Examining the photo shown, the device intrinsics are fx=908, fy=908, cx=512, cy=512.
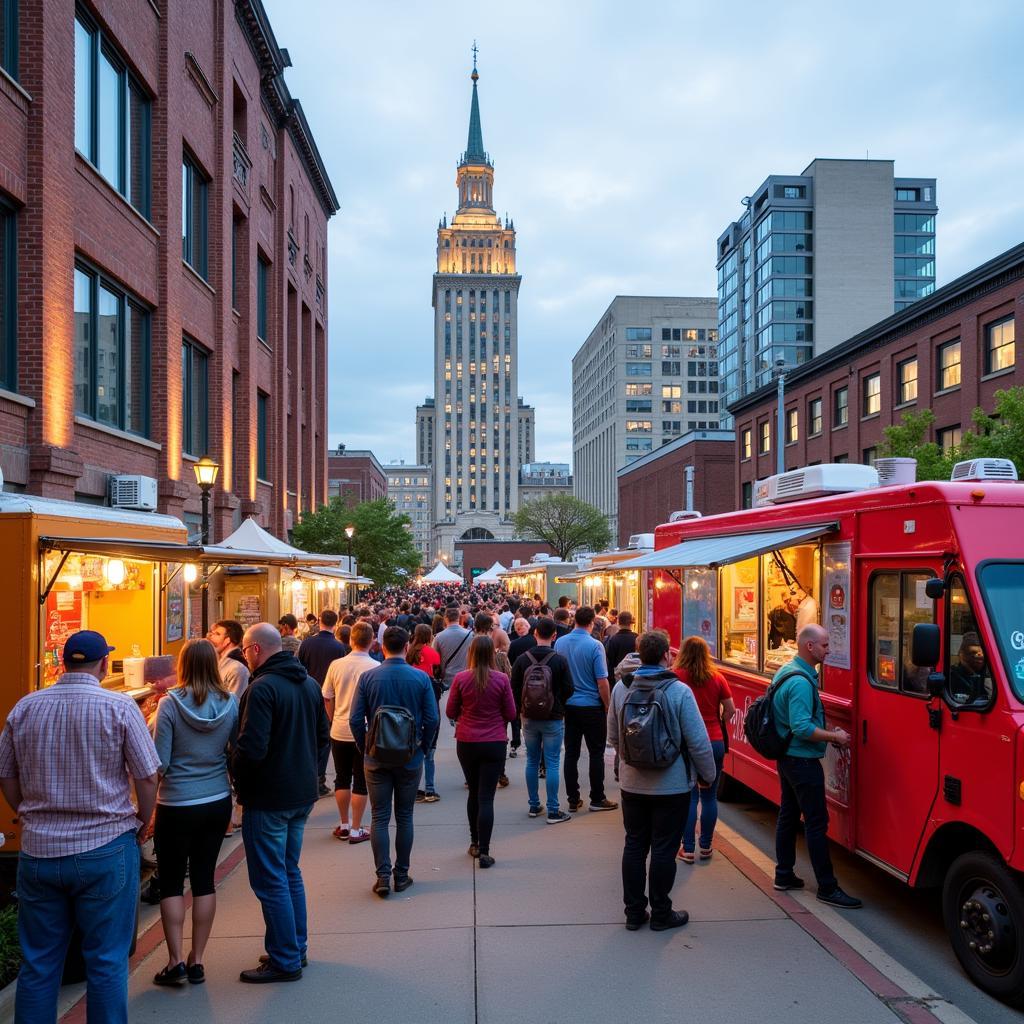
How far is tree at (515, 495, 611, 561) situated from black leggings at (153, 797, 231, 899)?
8207cm

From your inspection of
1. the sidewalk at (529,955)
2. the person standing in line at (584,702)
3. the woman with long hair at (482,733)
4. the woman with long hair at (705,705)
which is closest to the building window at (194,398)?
the person standing in line at (584,702)

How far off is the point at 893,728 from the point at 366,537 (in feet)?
94.7

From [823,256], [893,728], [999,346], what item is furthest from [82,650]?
[823,256]

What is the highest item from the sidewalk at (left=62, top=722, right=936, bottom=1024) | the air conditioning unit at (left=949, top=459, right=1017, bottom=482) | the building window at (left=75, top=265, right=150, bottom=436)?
the building window at (left=75, top=265, right=150, bottom=436)

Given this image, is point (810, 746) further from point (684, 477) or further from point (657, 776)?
point (684, 477)

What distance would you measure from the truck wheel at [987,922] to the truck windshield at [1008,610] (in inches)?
41.0

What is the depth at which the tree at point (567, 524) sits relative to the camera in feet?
289

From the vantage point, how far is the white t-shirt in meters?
8.41

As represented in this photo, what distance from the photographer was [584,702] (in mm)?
9469

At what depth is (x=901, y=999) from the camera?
5.09m

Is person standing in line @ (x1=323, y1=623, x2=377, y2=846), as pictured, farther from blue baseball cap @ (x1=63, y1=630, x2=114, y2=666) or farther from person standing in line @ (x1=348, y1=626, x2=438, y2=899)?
blue baseball cap @ (x1=63, y1=630, x2=114, y2=666)

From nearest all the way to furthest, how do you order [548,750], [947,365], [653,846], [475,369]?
1. [653,846]
2. [548,750]
3. [947,365]
4. [475,369]

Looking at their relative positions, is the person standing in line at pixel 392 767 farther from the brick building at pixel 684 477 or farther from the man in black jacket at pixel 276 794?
the brick building at pixel 684 477

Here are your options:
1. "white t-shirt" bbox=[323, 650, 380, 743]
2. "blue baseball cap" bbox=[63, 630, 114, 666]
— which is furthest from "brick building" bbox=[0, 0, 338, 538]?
"blue baseball cap" bbox=[63, 630, 114, 666]
